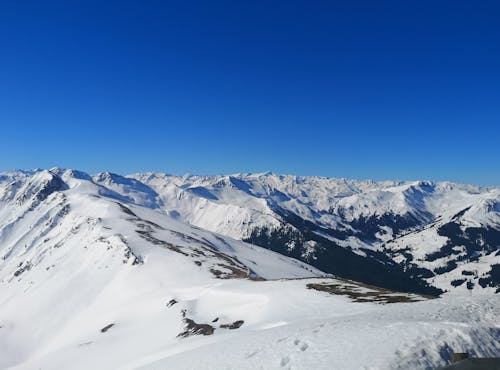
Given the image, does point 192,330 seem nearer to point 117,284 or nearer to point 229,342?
point 229,342

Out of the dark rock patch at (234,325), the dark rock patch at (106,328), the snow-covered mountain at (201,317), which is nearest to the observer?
the snow-covered mountain at (201,317)

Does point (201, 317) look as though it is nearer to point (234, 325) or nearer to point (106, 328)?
point (234, 325)

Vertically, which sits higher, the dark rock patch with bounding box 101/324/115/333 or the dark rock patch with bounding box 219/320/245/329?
the dark rock patch with bounding box 101/324/115/333

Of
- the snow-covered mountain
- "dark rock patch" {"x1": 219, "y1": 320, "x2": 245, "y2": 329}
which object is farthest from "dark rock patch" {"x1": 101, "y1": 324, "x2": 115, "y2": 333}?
"dark rock patch" {"x1": 219, "y1": 320, "x2": 245, "y2": 329}

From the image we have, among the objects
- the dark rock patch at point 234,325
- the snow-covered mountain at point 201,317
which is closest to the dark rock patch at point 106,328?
the snow-covered mountain at point 201,317

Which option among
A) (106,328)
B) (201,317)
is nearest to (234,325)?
(201,317)

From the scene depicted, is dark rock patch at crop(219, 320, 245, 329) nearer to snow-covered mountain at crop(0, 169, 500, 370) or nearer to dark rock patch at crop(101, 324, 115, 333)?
snow-covered mountain at crop(0, 169, 500, 370)

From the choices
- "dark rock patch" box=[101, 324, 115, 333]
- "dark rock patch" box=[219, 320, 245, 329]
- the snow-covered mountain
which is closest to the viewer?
the snow-covered mountain

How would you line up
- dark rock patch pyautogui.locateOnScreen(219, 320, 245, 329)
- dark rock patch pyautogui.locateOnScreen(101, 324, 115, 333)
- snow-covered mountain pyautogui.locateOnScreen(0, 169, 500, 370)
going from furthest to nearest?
dark rock patch pyautogui.locateOnScreen(101, 324, 115, 333) < dark rock patch pyautogui.locateOnScreen(219, 320, 245, 329) < snow-covered mountain pyautogui.locateOnScreen(0, 169, 500, 370)

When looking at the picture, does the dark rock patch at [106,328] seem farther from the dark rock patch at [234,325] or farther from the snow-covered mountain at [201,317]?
the dark rock patch at [234,325]

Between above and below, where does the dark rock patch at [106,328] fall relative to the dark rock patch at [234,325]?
above

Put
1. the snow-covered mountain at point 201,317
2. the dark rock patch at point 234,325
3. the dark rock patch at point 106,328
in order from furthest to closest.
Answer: the dark rock patch at point 106,328 < the dark rock patch at point 234,325 < the snow-covered mountain at point 201,317

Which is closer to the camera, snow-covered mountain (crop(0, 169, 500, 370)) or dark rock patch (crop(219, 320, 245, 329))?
snow-covered mountain (crop(0, 169, 500, 370))

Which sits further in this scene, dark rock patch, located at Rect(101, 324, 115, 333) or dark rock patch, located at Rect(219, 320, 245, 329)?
dark rock patch, located at Rect(101, 324, 115, 333)
